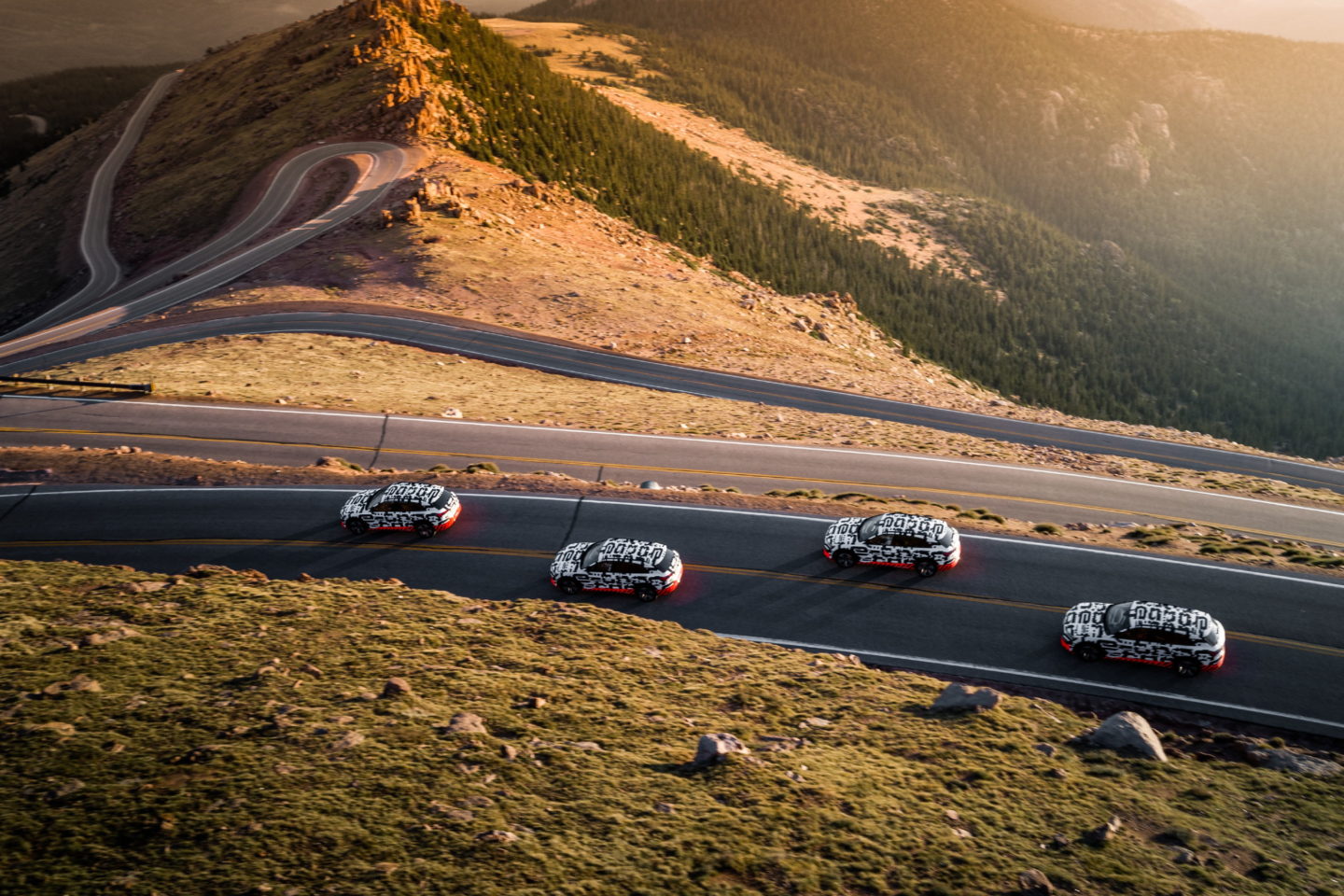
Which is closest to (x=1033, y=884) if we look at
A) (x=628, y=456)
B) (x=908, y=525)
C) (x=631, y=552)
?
(x=908, y=525)

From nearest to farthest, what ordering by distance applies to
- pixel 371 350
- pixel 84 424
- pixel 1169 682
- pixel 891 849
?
pixel 891 849 → pixel 1169 682 → pixel 84 424 → pixel 371 350

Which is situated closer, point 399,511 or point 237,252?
point 399,511

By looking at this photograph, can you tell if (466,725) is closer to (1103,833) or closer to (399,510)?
(1103,833)

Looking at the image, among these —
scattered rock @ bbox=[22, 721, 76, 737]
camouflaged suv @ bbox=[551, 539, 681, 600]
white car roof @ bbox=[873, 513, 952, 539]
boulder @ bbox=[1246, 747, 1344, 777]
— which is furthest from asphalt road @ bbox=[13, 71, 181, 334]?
boulder @ bbox=[1246, 747, 1344, 777]

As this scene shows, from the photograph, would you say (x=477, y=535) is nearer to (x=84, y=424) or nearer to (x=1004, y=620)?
(x=1004, y=620)

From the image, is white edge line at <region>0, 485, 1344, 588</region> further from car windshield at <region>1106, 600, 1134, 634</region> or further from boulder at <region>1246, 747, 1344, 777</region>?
boulder at <region>1246, 747, 1344, 777</region>

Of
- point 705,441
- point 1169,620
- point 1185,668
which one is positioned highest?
point 705,441

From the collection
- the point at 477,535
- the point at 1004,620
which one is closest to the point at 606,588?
the point at 477,535

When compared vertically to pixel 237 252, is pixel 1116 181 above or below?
above
